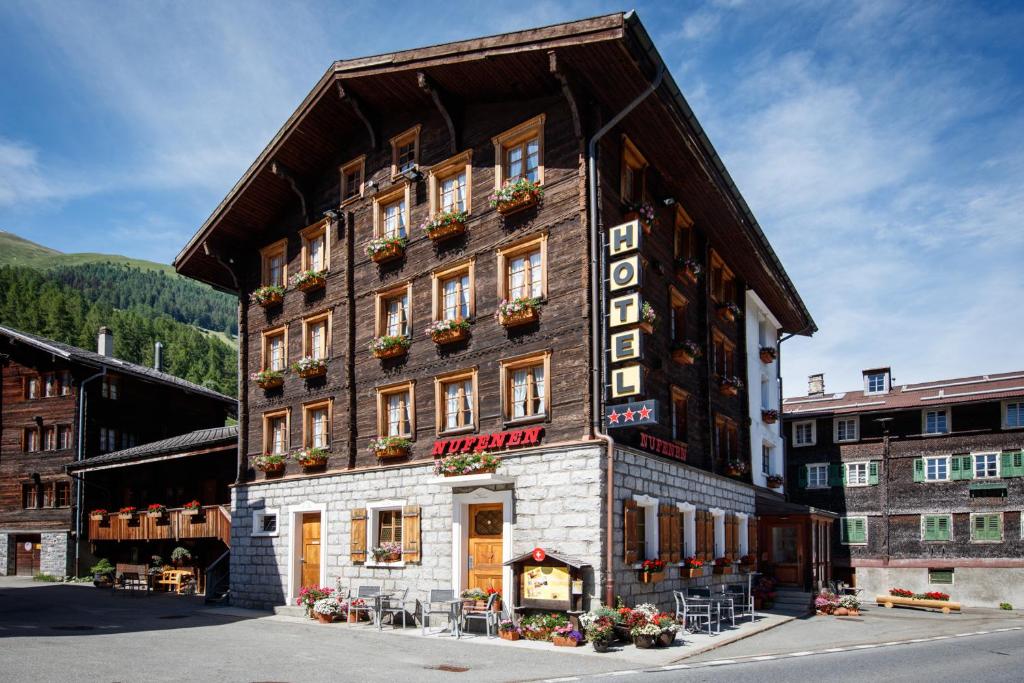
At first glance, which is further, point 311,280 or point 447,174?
point 311,280

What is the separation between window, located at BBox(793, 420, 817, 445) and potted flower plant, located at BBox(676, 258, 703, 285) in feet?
64.2

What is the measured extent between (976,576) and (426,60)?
3003cm

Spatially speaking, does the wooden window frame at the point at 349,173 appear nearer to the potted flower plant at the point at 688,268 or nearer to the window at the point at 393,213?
the window at the point at 393,213

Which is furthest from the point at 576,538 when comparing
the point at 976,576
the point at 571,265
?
the point at 976,576

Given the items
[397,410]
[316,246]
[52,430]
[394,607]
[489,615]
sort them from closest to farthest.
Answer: [489,615]
[394,607]
[397,410]
[316,246]
[52,430]

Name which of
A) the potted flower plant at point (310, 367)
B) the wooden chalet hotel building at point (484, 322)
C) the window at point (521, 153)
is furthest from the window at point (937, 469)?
the potted flower plant at point (310, 367)

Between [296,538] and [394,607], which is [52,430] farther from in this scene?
[394,607]

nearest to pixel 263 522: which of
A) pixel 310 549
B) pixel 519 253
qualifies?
pixel 310 549

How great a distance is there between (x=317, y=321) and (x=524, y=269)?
854 centimetres

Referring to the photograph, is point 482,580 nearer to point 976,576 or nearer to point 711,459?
point 711,459

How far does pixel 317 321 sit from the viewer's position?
1030 inches

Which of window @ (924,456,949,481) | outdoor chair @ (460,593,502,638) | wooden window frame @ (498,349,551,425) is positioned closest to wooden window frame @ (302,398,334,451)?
wooden window frame @ (498,349,551,425)

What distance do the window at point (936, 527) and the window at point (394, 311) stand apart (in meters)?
25.8

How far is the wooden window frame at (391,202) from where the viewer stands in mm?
23469
